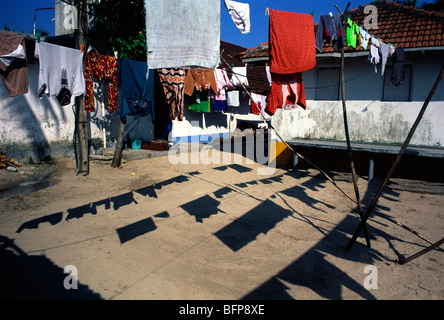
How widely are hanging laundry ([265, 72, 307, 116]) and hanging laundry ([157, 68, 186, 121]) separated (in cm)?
418

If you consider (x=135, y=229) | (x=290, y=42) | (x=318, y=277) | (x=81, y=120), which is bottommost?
(x=318, y=277)

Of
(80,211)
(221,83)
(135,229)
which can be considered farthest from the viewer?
(221,83)

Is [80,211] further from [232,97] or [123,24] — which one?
[232,97]

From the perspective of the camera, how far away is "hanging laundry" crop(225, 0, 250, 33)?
5004 mm

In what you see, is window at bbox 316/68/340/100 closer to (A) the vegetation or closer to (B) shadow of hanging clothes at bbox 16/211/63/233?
(A) the vegetation

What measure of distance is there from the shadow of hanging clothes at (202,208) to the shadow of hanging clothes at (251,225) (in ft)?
1.91

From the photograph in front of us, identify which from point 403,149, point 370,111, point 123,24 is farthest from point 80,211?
point 370,111

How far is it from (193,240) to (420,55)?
27.6 ft

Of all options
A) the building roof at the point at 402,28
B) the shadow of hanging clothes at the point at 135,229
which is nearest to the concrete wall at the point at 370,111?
the building roof at the point at 402,28

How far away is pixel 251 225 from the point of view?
203 inches

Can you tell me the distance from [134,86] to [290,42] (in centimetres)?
463

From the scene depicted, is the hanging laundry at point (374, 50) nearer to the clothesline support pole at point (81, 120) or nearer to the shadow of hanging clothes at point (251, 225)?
the shadow of hanging clothes at point (251, 225)

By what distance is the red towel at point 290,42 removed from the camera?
5270mm

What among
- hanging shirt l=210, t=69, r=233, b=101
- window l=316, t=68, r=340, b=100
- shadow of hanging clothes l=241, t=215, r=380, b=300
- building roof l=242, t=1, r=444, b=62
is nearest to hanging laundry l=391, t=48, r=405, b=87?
building roof l=242, t=1, r=444, b=62
